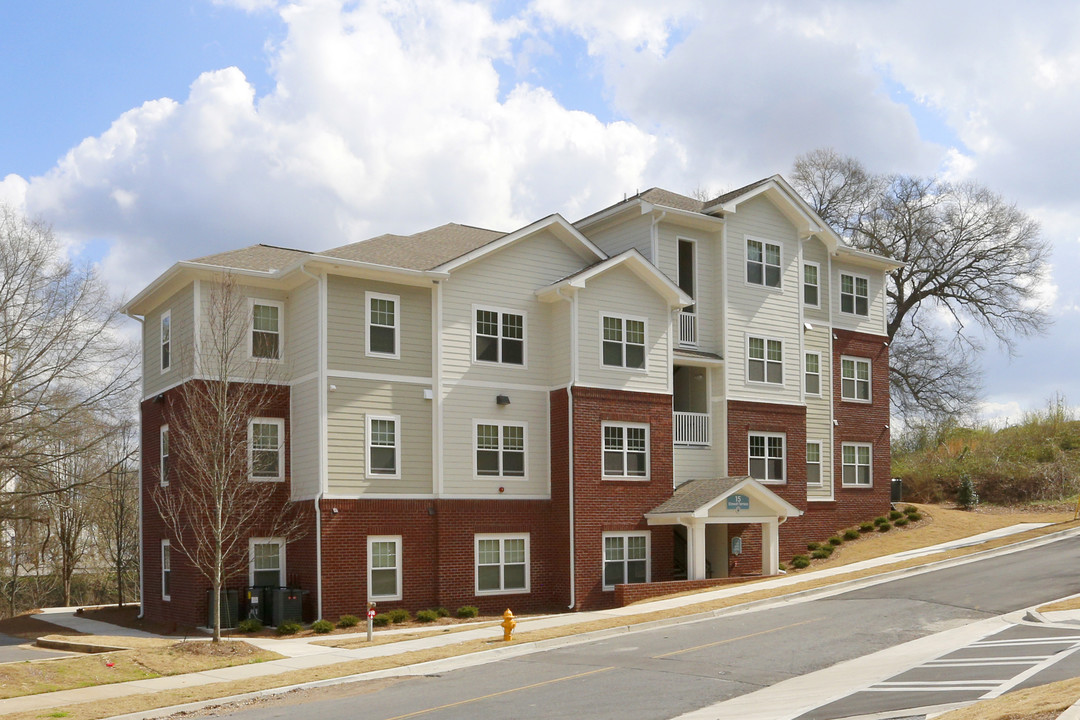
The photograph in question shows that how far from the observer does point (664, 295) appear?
31.6 metres

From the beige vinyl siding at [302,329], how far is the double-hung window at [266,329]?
24 centimetres

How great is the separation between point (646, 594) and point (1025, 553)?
11503mm

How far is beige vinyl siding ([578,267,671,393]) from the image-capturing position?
2998 centimetres

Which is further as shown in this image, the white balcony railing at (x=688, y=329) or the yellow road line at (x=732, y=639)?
the white balcony railing at (x=688, y=329)

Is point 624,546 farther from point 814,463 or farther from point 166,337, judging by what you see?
point 166,337

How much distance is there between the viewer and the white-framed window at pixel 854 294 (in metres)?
39.2

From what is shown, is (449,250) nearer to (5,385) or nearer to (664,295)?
(664,295)

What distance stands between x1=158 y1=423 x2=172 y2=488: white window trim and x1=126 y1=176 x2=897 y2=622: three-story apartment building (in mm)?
232

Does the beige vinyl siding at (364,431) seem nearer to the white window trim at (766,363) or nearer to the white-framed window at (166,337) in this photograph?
the white-framed window at (166,337)

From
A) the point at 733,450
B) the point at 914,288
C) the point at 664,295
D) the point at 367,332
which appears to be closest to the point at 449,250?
the point at 367,332

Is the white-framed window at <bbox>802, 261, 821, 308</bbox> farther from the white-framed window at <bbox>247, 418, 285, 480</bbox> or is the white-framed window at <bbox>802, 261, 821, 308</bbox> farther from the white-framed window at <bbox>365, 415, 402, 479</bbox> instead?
the white-framed window at <bbox>247, 418, 285, 480</bbox>

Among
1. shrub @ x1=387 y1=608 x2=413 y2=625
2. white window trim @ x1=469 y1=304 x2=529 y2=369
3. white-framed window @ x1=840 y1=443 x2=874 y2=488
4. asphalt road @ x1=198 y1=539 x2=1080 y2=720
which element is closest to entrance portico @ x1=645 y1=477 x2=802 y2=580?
asphalt road @ x1=198 y1=539 x2=1080 y2=720

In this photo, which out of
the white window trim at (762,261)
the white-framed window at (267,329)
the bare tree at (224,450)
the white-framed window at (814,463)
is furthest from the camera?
the white-framed window at (814,463)

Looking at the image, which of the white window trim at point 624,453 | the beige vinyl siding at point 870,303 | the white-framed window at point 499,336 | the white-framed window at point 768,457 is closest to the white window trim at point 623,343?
the white window trim at point 624,453
